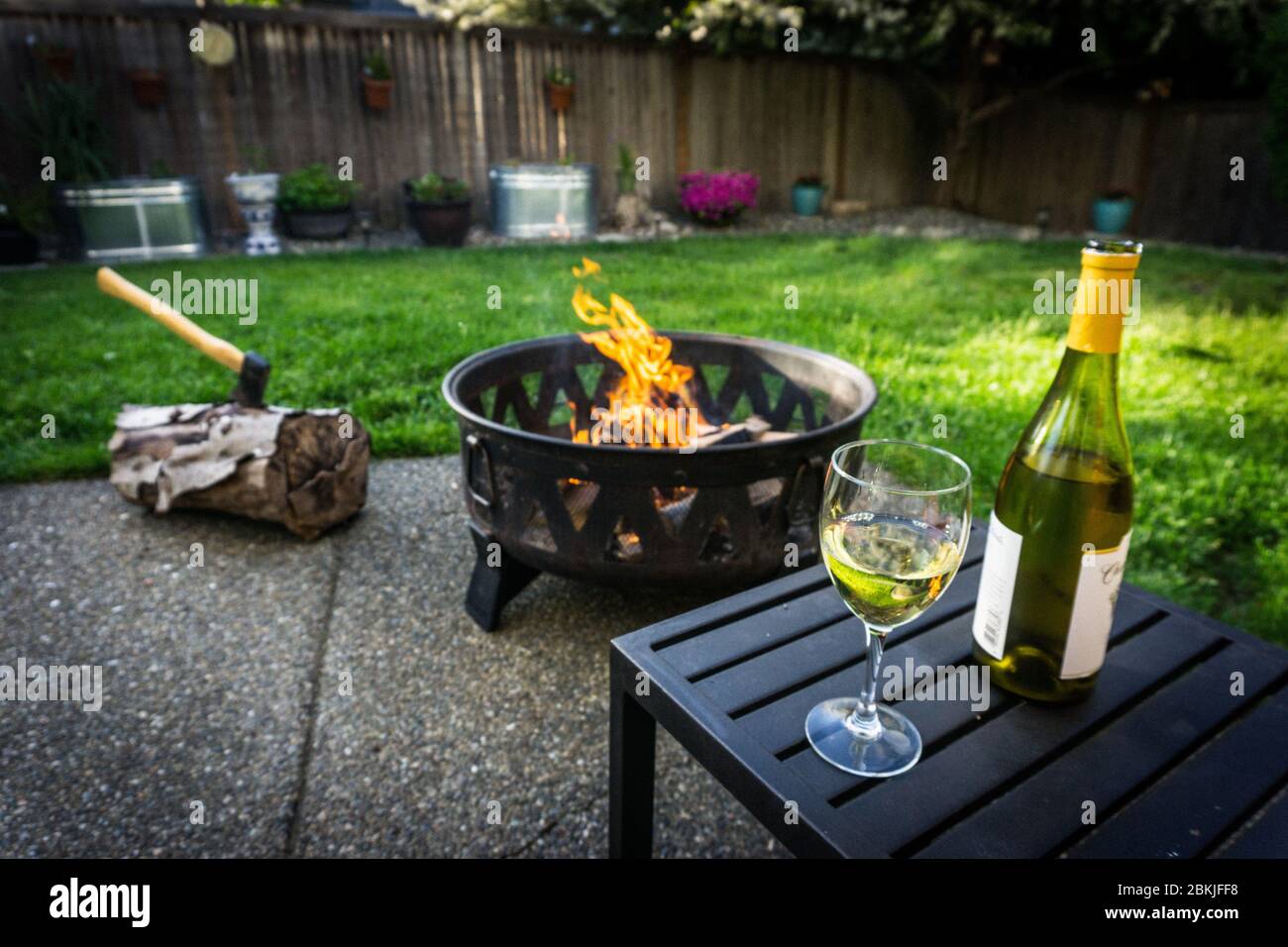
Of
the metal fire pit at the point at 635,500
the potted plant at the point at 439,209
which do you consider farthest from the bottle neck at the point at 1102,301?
the potted plant at the point at 439,209

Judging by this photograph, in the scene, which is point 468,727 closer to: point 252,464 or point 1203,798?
point 252,464

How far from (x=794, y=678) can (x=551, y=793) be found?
39.7 inches

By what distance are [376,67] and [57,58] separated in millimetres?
2853

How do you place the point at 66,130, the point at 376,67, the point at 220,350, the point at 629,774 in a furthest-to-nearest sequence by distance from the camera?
the point at 376,67 < the point at 66,130 < the point at 220,350 < the point at 629,774

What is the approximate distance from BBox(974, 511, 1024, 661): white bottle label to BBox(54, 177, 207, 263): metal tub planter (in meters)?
8.35

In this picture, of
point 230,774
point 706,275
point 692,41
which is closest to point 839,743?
point 230,774

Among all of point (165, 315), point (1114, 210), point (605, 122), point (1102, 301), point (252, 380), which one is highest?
point (605, 122)

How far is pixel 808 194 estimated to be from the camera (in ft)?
35.9

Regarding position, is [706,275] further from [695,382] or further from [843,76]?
[843,76]

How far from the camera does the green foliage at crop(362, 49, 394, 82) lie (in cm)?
859

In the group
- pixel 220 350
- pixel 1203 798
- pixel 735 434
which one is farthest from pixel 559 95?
pixel 1203 798
